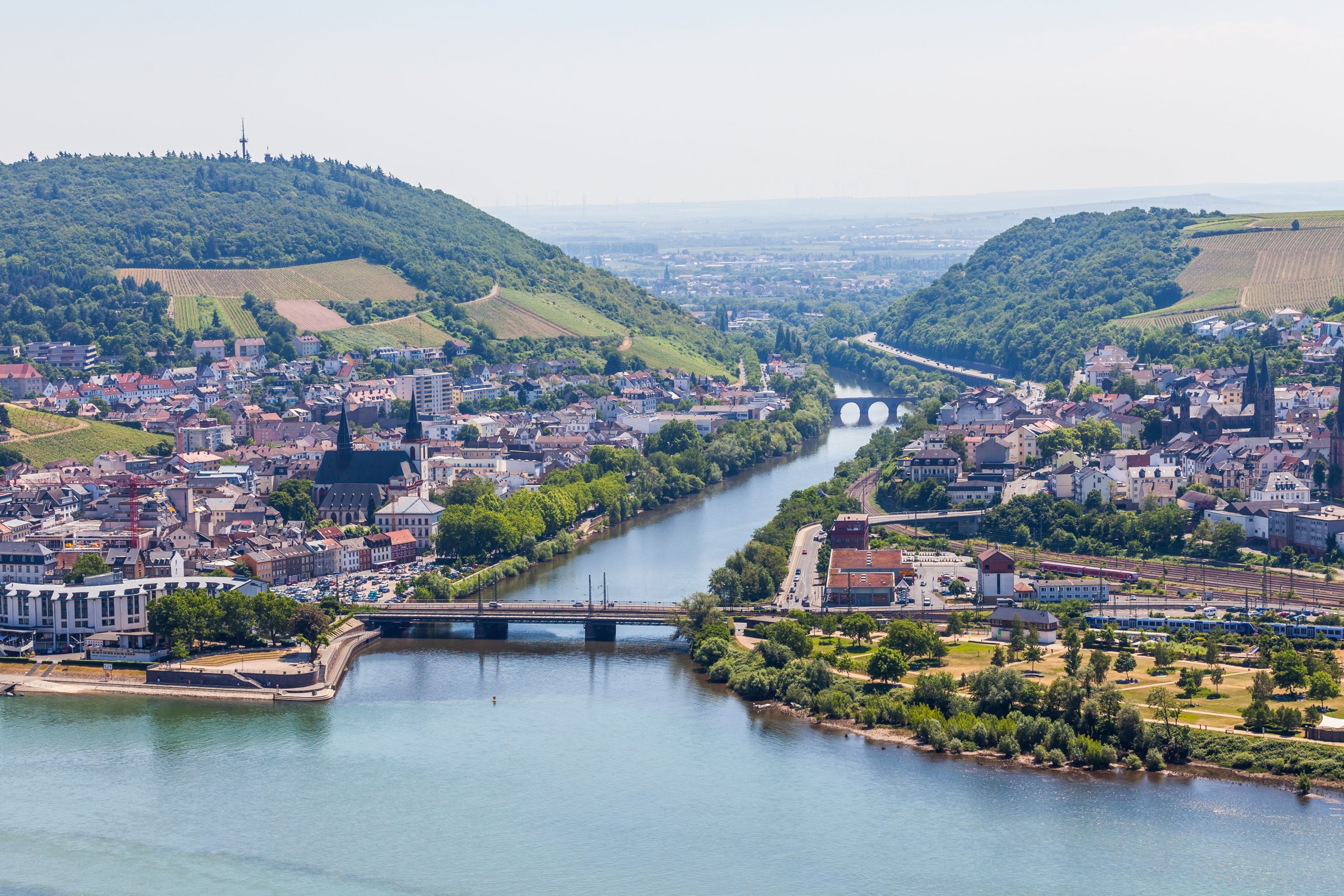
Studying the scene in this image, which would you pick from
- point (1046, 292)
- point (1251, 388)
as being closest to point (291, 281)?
point (1046, 292)

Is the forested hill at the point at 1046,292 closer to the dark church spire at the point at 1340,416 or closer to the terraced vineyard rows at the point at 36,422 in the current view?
the dark church spire at the point at 1340,416

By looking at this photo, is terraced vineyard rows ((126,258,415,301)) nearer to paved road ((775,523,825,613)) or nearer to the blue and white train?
paved road ((775,523,825,613))

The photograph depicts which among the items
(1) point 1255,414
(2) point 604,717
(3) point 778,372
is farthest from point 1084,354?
(2) point 604,717

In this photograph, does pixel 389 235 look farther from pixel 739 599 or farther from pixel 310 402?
pixel 739 599

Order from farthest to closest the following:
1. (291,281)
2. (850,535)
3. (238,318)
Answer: (291,281)
(238,318)
(850,535)

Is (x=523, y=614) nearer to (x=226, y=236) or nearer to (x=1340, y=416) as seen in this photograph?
(x=1340, y=416)

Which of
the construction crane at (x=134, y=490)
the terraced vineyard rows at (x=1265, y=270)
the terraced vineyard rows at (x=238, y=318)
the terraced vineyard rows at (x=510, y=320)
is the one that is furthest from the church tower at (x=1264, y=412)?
the terraced vineyard rows at (x=238, y=318)
